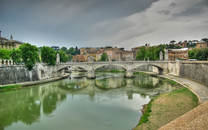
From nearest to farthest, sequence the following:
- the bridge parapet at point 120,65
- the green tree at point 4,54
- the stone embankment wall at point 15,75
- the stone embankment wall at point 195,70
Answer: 1. the stone embankment wall at point 195,70
2. the stone embankment wall at point 15,75
3. the green tree at point 4,54
4. the bridge parapet at point 120,65

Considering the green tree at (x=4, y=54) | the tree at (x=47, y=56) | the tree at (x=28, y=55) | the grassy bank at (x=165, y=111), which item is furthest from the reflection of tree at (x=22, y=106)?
the tree at (x=47, y=56)

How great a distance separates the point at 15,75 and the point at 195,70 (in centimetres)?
3558

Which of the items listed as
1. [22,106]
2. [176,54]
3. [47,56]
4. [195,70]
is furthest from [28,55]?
[176,54]

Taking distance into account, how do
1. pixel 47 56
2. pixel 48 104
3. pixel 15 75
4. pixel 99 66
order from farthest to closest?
pixel 99 66, pixel 47 56, pixel 15 75, pixel 48 104

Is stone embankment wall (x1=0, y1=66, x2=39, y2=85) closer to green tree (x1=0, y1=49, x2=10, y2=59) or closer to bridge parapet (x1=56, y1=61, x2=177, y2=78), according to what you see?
green tree (x1=0, y1=49, x2=10, y2=59)

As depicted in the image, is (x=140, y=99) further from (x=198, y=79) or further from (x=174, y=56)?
(x=174, y=56)

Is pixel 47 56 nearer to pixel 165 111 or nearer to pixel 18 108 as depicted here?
pixel 18 108

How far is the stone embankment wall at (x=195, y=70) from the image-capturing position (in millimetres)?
27556

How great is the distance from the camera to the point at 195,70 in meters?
31.9

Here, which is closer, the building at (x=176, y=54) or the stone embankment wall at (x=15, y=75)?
the stone embankment wall at (x=15, y=75)

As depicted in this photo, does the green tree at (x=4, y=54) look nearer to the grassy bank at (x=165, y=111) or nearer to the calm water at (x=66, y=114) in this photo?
the calm water at (x=66, y=114)

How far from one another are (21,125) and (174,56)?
70.8 m

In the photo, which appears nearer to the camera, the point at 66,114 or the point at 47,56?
the point at 66,114

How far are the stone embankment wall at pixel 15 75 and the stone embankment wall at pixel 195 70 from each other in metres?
34.0
